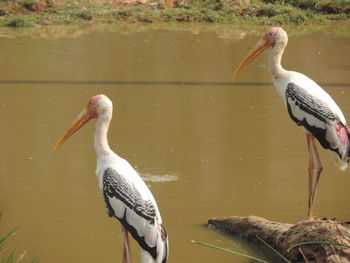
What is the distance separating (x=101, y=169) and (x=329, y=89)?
5595mm

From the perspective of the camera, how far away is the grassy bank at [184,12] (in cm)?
1600

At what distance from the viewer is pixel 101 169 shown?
4637mm

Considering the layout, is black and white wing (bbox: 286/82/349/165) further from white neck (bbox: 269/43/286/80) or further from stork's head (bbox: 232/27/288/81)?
stork's head (bbox: 232/27/288/81)

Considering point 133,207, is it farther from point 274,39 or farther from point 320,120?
point 274,39

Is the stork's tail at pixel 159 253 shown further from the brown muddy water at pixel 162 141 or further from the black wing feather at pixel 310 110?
the black wing feather at pixel 310 110

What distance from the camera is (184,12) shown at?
54.6 feet

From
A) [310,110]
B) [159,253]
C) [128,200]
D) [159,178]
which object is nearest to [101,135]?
[128,200]

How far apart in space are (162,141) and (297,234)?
304 cm

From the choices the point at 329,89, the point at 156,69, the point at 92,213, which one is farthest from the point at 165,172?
the point at 156,69

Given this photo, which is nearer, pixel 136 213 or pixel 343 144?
pixel 136 213

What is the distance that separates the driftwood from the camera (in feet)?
14.4

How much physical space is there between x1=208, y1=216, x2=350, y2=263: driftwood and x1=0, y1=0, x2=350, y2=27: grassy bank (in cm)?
1055

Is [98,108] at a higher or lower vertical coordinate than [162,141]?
higher

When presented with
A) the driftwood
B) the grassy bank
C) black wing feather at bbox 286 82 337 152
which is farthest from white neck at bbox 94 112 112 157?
the grassy bank
